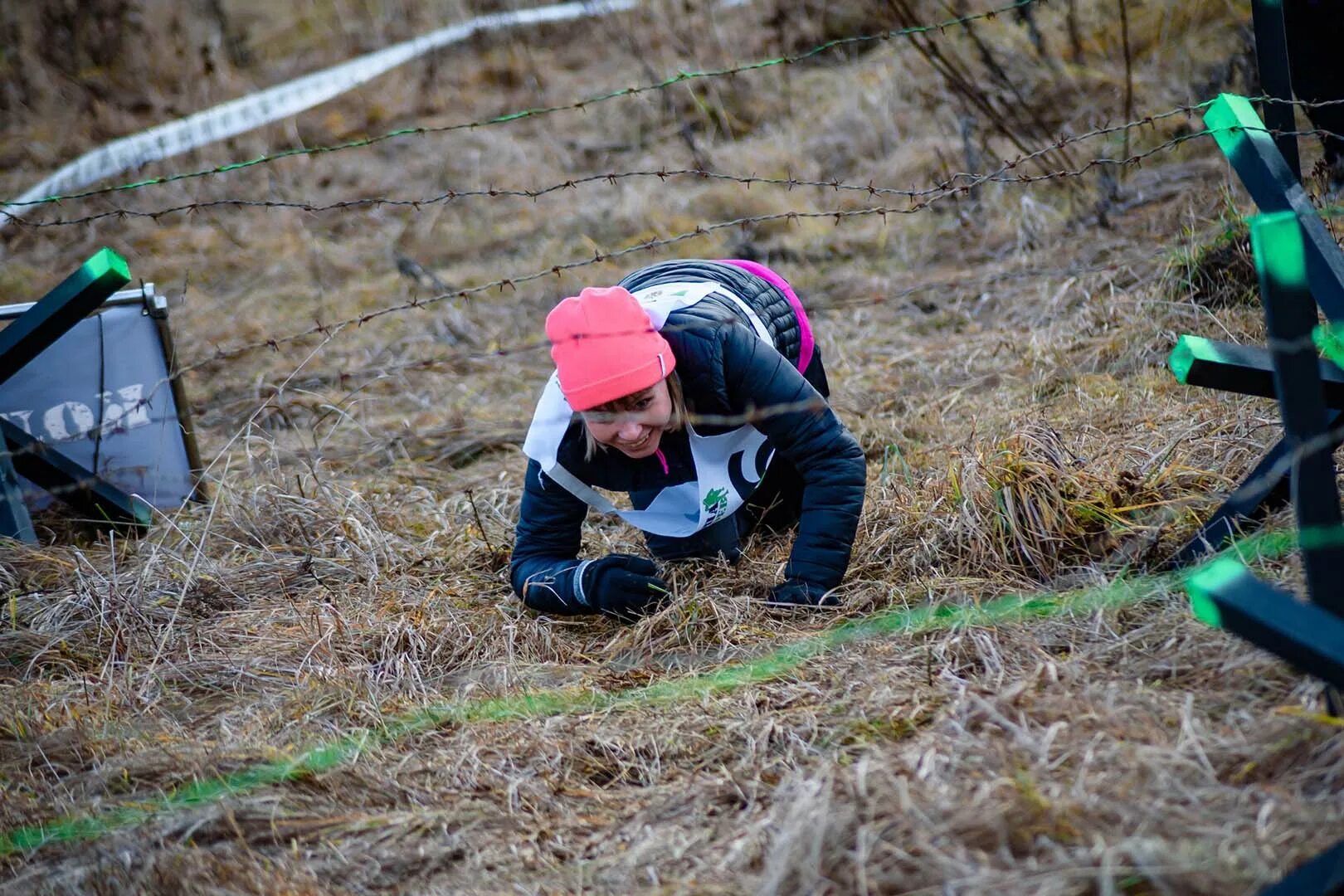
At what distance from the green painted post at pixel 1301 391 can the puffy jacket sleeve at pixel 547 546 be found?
187 cm

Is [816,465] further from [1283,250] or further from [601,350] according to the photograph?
[1283,250]

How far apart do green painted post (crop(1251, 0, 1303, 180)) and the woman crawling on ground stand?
132cm

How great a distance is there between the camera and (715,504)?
328cm

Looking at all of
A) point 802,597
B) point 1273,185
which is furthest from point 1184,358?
point 802,597

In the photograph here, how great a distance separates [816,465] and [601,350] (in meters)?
0.73

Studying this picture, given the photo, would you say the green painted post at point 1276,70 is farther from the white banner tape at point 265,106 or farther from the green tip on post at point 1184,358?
the white banner tape at point 265,106

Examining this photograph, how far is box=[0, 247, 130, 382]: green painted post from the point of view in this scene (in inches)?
143

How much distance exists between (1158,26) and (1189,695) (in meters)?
6.52

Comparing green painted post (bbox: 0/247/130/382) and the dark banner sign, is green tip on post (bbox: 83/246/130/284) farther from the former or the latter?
the dark banner sign

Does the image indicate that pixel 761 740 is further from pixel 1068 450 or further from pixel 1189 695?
pixel 1068 450

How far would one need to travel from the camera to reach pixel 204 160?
31.5ft

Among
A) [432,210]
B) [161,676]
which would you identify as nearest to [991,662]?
[161,676]

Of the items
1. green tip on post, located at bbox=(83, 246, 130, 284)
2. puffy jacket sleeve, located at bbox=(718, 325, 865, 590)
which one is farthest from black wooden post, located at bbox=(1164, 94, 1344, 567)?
green tip on post, located at bbox=(83, 246, 130, 284)

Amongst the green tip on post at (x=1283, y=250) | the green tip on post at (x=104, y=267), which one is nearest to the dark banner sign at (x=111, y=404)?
the green tip on post at (x=104, y=267)
